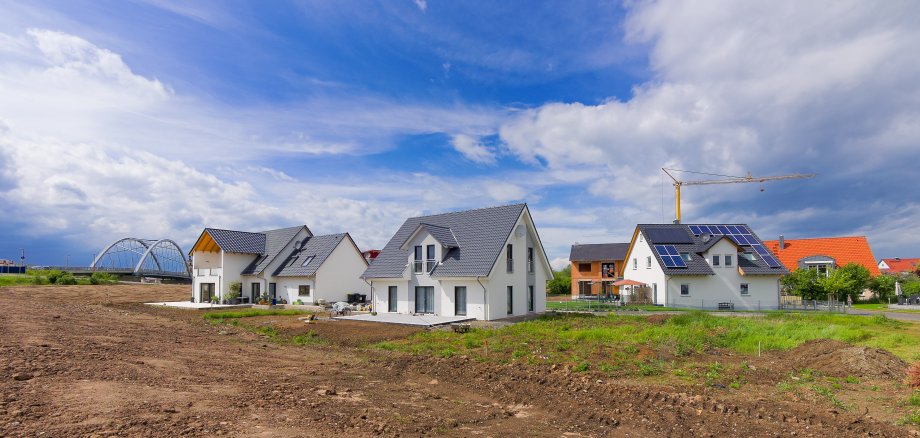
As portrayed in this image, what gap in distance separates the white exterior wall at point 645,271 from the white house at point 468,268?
1309cm

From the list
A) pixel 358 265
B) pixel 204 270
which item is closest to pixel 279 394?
pixel 358 265

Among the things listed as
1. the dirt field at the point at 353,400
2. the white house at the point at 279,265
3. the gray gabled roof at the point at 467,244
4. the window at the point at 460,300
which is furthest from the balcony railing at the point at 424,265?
the dirt field at the point at 353,400

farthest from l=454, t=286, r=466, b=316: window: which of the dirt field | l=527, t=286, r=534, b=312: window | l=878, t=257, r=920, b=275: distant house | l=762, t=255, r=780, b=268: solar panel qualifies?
l=878, t=257, r=920, b=275: distant house

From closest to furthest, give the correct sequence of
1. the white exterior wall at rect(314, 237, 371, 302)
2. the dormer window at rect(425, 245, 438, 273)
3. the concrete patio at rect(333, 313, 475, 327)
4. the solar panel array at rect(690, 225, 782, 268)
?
the concrete patio at rect(333, 313, 475, 327)
the dormer window at rect(425, 245, 438, 273)
the white exterior wall at rect(314, 237, 371, 302)
the solar panel array at rect(690, 225, 782, 268)

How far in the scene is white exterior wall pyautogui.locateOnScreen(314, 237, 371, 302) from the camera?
39.3 meters

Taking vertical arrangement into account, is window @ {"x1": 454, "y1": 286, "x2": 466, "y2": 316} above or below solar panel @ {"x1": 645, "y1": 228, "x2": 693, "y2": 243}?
below

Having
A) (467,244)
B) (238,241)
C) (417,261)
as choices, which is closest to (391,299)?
(417,261)

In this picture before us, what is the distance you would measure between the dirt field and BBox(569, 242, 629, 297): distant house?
149ft

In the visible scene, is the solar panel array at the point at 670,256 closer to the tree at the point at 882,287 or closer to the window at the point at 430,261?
the window at the point at 430,261

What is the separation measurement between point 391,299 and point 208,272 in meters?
20.7

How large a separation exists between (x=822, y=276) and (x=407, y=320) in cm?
3972

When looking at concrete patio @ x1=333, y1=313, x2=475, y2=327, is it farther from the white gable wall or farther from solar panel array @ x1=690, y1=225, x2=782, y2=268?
solar panel array @ x1=690, y1=225, x2=782, y2=268

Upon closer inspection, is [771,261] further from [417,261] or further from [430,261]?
[417,261]

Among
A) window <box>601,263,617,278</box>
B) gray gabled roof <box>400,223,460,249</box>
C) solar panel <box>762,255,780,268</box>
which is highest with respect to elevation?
gray gabled roof <box>400,223,460,249</box>
